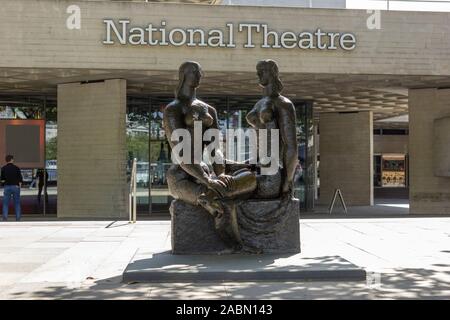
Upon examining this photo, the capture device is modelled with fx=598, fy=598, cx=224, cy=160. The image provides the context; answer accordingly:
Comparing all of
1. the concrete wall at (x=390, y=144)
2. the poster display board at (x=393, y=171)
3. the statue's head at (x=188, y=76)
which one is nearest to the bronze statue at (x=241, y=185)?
the statue's head at (x=188, y=76)

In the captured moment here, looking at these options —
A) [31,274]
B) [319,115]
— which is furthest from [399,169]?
[31,274]

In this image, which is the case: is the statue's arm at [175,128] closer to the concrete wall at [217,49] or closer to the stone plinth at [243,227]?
the stone plinth at [243,227]

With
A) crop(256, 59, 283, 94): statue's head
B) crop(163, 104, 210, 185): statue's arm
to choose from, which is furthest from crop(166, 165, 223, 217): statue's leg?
crop(256, 59, 283, 94): statue's head

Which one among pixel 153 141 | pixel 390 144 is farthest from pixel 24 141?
pixel 390 144

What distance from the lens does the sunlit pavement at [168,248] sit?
19.4ft

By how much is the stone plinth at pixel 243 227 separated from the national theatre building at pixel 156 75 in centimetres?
784

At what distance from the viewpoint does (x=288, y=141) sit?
305 inches

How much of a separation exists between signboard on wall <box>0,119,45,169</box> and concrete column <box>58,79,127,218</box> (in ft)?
7.01

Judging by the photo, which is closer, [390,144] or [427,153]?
[427,153]

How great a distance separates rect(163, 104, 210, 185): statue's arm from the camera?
23.9 feet

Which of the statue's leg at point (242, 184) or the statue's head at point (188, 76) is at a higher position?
the statue's head at point (188, 76)

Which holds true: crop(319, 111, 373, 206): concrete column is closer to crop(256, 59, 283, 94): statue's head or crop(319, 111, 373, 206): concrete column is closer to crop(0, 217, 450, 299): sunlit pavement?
crop(0, 217, 450, 299): sunlit pavement

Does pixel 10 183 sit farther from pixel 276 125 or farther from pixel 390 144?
pixel 390 144

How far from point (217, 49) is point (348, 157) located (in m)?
9.98
